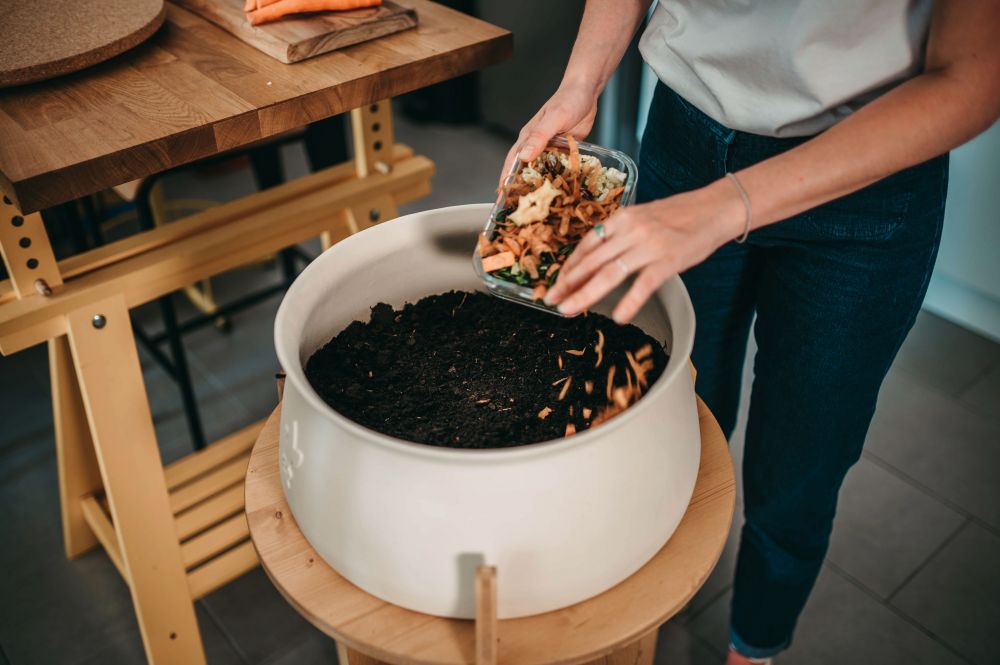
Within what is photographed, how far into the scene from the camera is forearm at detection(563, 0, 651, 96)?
1047mm

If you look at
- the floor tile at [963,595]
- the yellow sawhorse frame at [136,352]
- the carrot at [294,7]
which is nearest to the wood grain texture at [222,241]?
the yellow sawhorse frame at [136,352]

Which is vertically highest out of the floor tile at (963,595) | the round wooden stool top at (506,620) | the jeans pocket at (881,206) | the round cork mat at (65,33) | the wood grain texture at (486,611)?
the round cork mat at (65,33)

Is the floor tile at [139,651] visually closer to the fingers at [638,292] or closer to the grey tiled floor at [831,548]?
the grey tiled floor at [831,548]

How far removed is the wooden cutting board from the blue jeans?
43cm

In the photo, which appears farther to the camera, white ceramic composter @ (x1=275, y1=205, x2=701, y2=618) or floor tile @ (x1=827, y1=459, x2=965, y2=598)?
floor tile @ (x1=827, y1=459, x2=965, y2=598)

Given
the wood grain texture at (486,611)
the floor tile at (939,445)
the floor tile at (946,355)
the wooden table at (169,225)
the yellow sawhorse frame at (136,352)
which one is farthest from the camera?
the floor tile at (946,355)

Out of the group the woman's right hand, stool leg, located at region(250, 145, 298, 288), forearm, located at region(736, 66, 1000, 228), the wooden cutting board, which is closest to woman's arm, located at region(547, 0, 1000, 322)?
forearm, located at region(736, 66, 1000, 228)

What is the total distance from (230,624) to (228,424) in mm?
584

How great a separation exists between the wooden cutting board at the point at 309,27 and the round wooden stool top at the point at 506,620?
0.66 metres

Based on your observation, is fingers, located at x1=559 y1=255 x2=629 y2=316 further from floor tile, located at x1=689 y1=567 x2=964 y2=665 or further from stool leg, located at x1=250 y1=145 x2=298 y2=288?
stool leg, located at x1=250 y1=145 x2=298 y2=288

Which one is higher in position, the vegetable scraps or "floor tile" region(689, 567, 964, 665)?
the vegetable scraps

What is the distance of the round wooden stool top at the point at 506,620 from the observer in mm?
774

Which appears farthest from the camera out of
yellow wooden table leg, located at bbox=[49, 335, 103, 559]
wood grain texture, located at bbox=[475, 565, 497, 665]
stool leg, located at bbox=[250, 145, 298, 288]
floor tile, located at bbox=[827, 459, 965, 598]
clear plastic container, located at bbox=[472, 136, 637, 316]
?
stool leg, located at bbox=[250, 145, 298, 288]

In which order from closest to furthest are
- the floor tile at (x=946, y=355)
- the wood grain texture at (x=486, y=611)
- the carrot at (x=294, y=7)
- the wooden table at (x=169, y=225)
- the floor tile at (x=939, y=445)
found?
1. the wood grain texture at (x=486, y=611)
2. the wooden table at (x=169, y=225)
3. the carrot at (x=294, y=7)
4. the floor tile at (x=939, y=445)
5. the floor tile at (x=946, y=355)
